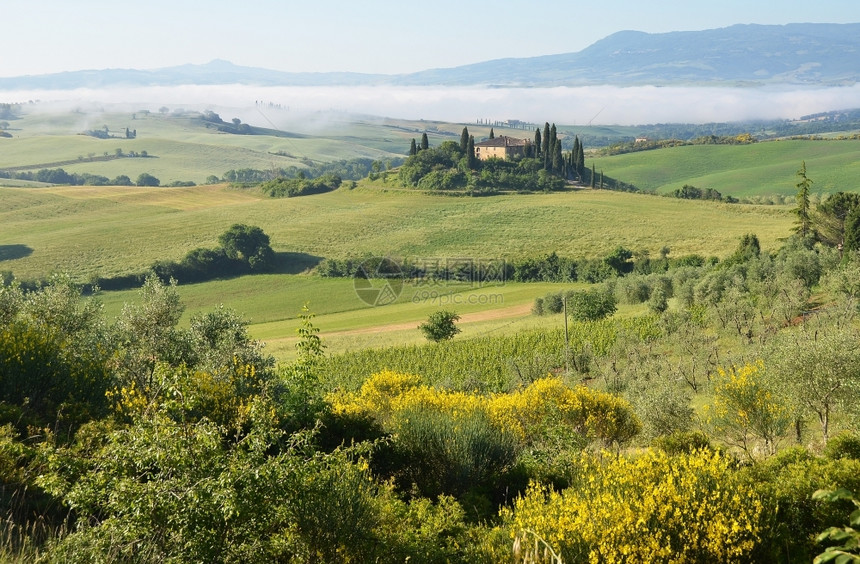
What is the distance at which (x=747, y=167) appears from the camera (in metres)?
177

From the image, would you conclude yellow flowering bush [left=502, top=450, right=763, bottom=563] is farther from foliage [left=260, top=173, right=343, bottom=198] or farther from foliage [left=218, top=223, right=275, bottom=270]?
foliage [left=260, top=173, right=343, bottom=198]

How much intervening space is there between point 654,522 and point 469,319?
5471 centimetres

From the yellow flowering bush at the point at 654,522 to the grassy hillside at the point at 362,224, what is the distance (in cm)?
7620

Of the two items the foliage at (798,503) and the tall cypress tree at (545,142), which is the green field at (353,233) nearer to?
the tall cypress tree at (545,142)

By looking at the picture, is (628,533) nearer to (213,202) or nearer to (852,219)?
(852,219)

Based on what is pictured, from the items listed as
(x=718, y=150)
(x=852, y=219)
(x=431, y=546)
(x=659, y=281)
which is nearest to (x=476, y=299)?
(x=659, y=281)

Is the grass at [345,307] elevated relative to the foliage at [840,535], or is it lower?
lower

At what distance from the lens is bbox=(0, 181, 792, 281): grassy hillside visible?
92.7 metres

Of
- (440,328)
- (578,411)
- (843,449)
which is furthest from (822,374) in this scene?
(440,328)

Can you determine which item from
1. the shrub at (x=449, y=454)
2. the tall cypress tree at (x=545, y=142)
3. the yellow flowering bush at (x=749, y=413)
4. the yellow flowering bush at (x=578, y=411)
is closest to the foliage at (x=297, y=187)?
the tall cypress tree at (x=545, y=142)

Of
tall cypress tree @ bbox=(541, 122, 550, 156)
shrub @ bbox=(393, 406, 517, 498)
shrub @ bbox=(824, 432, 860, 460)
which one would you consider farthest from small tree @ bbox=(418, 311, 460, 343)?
tall cypress tree @ bbox=(541, 122, 550, 156)

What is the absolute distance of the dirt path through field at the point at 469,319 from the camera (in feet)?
202

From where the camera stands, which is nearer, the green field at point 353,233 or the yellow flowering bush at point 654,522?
the yellow flowering bush at point 654,522

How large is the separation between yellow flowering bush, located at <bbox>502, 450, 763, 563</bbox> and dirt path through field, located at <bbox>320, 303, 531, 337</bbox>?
51.3 meters
